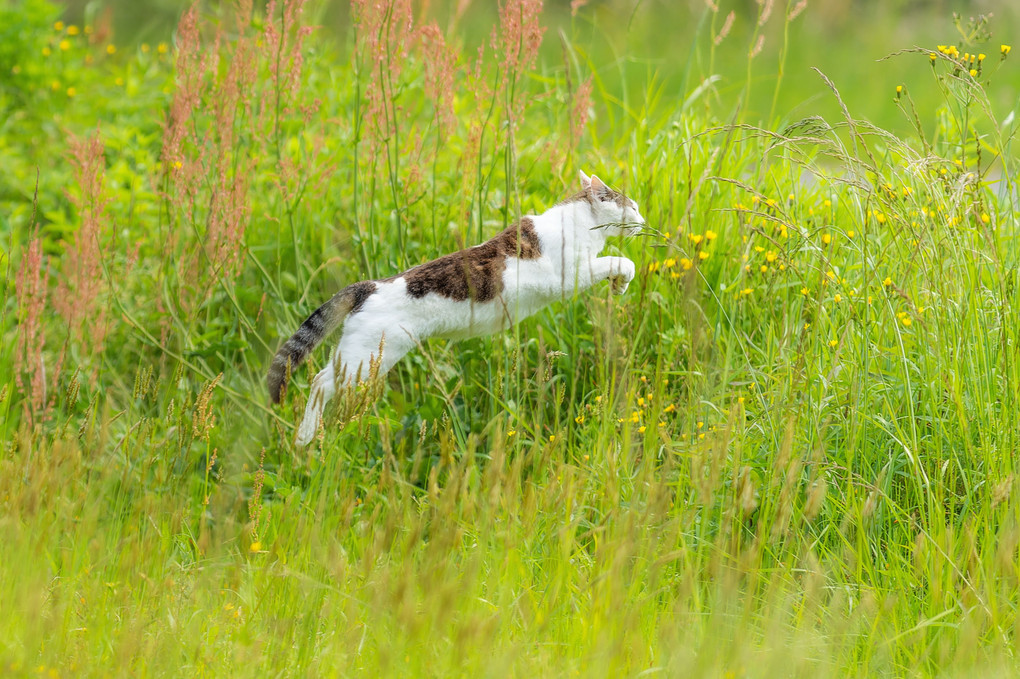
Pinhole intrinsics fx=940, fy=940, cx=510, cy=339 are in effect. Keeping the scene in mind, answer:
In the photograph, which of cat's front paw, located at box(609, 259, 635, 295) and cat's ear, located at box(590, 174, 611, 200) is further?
cat's ear, located at box(590, 174, 611, 200)

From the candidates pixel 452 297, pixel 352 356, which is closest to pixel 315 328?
pixel 352 356

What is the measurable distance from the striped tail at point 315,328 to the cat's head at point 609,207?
67 centimetres

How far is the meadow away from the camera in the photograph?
1.84 meters

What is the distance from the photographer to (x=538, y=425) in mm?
2350

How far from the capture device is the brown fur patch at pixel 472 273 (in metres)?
2.49

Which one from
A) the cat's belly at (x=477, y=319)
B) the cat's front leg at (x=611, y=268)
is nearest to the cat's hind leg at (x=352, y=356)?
the cat's belly at (x=477, y=319)

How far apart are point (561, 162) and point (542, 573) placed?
5.79 ft

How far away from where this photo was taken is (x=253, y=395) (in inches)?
129

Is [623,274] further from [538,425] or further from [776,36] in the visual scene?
[776,36]

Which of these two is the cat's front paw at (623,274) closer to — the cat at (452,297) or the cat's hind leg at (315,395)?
the cat at (452,297)

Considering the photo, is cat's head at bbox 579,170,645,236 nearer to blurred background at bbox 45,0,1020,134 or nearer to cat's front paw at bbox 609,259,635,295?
cat's front paw at bbox 609,259,635,295

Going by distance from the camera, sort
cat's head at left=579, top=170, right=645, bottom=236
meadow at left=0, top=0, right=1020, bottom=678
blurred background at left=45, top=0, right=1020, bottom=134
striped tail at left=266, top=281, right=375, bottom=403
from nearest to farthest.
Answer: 1. meadow at left=0, top=0, right=1020, bottom=678
2. striped tail at left=266, top=281, right=375, bottom=403
3. cat's head at left=579, top=170, right=645, bottom=236
4. blurred background at left=45, top=0, right=1020, bottom=134

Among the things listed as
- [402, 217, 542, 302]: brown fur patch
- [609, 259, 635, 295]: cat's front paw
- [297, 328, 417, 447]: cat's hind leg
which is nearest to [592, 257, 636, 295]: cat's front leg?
[609, 259, 635, 295]: cat's front paw

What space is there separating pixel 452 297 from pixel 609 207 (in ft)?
1.78
